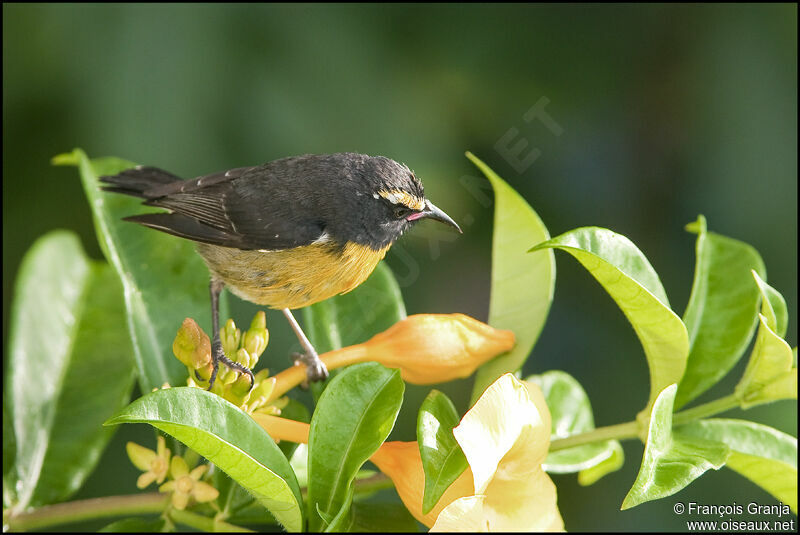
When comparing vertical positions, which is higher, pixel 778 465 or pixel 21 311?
pixel 21 311

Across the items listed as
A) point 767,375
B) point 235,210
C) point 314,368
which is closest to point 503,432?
point 314,368

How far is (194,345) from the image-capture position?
1942 mm

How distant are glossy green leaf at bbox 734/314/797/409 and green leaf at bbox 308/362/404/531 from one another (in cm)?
92

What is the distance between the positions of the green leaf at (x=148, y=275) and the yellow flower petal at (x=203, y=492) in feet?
1.32

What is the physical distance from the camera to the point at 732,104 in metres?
4.05

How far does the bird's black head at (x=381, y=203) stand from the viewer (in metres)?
2.22

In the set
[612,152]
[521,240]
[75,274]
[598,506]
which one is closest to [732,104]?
[612,152]

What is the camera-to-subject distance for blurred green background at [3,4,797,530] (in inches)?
150

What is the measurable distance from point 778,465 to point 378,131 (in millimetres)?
2443

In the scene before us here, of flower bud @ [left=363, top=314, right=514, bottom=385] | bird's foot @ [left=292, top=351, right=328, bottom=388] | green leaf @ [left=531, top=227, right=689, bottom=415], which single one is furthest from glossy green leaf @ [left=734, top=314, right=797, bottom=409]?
bird's foot @ [left=292, top=351, right=328, bottom=388]

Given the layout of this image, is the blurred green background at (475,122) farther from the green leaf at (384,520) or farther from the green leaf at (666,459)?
the green leaf at (666,459)

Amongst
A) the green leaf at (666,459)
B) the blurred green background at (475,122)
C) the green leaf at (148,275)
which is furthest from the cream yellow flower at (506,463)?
the blurred green background at (475,122)

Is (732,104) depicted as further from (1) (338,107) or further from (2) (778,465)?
(2) (778,465)

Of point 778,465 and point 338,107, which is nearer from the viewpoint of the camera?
point 778,465
